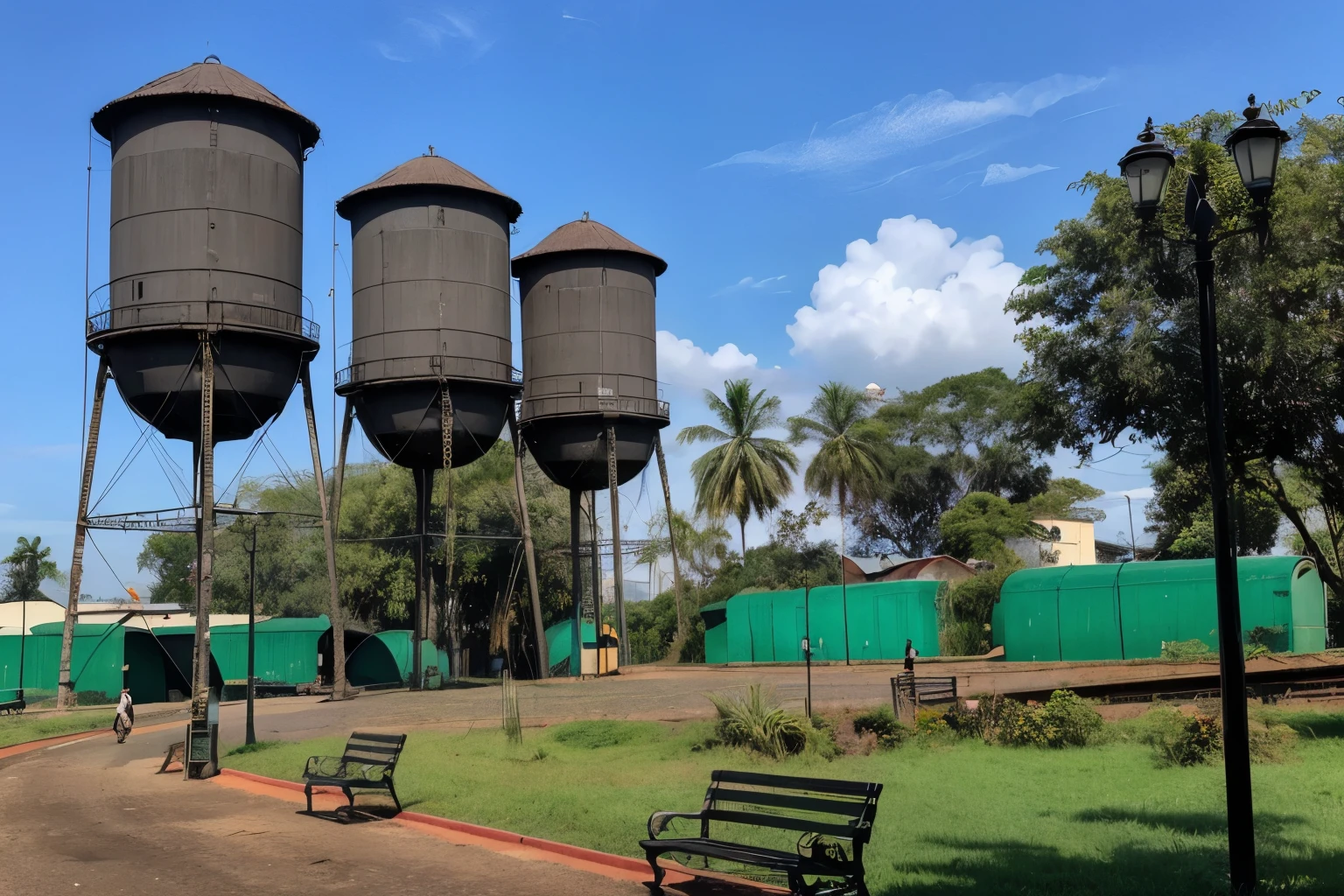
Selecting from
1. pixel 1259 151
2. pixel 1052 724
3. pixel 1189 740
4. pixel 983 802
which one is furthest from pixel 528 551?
pixel 1259 151

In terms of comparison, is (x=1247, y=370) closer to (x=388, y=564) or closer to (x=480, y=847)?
(x=480, y=847)

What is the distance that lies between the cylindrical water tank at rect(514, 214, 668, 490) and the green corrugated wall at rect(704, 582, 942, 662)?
26.2 feet

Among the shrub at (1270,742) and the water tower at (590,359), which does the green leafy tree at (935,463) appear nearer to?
the water tower at (590,359)

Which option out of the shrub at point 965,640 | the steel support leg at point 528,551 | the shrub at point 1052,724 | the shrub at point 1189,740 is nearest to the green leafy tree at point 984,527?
the shrub at point 965,640

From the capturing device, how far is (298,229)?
32.7 meters

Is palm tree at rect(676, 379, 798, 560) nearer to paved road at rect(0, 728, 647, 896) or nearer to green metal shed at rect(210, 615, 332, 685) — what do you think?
green metal shed at rect(210, 615, 332, 685)

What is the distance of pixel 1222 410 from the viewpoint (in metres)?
8.86

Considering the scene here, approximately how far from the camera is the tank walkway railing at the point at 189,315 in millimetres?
29828

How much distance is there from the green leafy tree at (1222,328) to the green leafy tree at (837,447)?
3580cm

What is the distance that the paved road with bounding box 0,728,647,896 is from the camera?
9.76m

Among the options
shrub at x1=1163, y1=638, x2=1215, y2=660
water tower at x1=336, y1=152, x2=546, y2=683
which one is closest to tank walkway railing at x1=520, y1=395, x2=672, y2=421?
water tower at x1=336, y1=152, x2=546, y2=683

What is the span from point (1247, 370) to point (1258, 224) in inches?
453

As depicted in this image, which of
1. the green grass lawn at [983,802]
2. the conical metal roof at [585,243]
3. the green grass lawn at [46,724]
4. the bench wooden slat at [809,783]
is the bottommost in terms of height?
the green grass lawn at [46,724]

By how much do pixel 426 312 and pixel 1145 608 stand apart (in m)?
23.5
